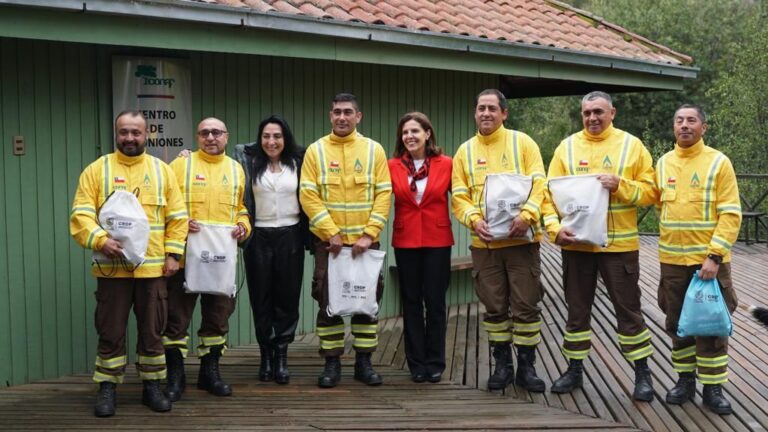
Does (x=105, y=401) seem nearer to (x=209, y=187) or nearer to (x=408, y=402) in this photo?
(x=209, y=187)

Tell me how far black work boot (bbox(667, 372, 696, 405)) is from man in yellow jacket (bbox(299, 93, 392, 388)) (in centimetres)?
197

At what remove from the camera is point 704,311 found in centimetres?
527

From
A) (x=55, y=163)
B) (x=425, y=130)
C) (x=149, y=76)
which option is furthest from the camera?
(x=149, y=76)

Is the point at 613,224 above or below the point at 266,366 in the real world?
above

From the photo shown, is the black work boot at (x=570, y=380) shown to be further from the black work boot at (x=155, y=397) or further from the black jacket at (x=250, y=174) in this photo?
the black work boot at (x=155, y=397)

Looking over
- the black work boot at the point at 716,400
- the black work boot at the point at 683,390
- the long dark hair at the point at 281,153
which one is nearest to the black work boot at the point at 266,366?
the long dark hair at the point at 281,153

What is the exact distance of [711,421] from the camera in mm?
5234

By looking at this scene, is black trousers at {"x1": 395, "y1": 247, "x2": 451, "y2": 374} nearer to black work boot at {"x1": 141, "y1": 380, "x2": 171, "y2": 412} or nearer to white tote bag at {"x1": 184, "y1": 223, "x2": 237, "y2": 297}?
white tote bag at {"x1": 184, "y1": 223, "x2": 237, "y2": 297}

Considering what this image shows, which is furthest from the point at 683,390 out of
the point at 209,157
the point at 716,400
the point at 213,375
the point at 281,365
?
the point at 209,157

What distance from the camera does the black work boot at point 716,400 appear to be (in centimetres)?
536

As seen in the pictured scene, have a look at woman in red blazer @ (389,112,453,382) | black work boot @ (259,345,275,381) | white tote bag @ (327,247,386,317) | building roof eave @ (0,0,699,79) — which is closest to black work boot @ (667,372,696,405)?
woman in red blazer @ (389,112,453,382)

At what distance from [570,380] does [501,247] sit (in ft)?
3.20

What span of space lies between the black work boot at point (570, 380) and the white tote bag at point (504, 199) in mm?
911

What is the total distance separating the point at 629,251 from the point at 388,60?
259 cm
